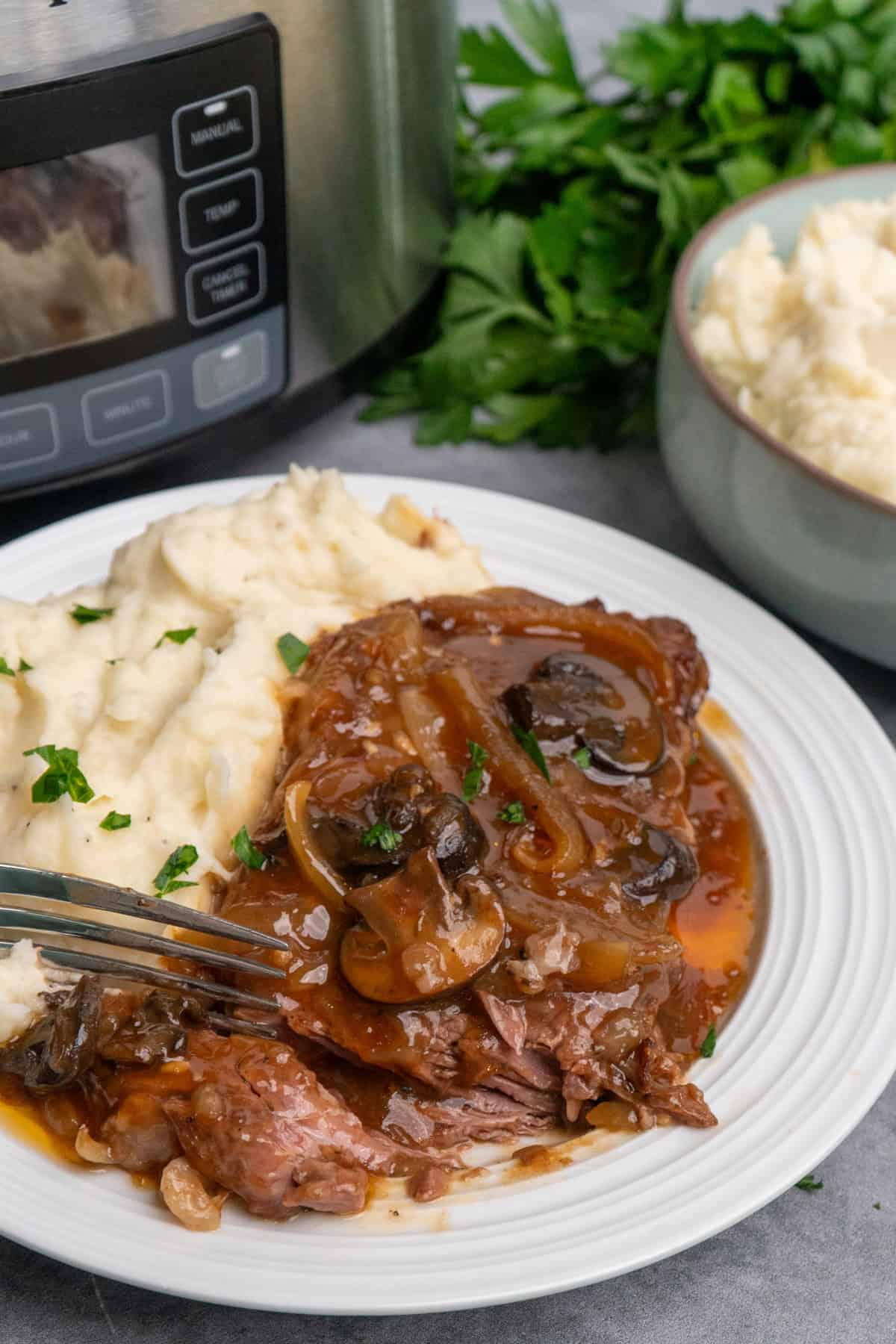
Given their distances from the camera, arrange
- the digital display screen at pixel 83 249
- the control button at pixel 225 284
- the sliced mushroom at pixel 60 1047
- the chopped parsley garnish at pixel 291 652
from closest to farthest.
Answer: the sliced mushroom at pixel 60 1047, the chopped parsley garnish at pixel 291 652, the digital display screen at pixel 83 249, the control button at pixel 225 284

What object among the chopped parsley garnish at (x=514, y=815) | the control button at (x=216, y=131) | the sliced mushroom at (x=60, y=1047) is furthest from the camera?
the control button at (x=216, y=131)

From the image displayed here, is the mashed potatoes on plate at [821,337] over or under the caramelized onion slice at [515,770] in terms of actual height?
over

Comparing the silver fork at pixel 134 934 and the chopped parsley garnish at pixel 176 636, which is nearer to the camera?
the silver fork at pixel 134 934

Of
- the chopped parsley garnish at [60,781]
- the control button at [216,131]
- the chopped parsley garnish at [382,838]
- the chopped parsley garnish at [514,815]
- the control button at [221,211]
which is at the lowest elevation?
the chopped parsley garnish at [514,815]

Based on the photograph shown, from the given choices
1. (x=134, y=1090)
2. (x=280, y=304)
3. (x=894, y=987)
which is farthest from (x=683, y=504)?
(x=134, y=1090)

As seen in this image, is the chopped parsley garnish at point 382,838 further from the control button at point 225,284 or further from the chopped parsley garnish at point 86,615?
the control button at point 225,284

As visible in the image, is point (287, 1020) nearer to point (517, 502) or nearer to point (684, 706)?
point (684, 706)

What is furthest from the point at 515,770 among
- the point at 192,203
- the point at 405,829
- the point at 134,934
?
the point at 192,203

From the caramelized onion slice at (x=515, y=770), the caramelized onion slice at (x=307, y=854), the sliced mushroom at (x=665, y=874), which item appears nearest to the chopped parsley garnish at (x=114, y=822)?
the caramelized onion slice at (x=307, y=854)
